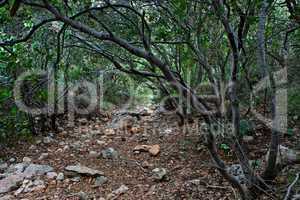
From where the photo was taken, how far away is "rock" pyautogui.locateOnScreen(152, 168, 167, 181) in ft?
13.0

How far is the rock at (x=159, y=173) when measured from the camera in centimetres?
395

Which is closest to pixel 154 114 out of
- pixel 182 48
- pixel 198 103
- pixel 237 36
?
pixel 182 48

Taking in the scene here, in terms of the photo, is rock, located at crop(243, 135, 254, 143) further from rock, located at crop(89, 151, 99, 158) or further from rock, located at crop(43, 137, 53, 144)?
rock, located at crop(43, 137, 53, 144)

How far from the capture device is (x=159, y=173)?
405 cm

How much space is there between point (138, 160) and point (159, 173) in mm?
642

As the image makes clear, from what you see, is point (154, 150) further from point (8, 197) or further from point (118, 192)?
point (8, 197)

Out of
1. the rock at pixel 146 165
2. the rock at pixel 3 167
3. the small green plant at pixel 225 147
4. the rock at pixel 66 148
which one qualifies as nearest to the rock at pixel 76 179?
the rock at pixel 146 165

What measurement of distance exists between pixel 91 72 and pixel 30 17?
315 cm

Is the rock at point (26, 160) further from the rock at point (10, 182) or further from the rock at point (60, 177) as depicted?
the rock at point (60, 177)

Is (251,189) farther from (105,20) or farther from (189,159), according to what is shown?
(105,20)

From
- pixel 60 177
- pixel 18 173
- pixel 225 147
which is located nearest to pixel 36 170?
pixel 18 173

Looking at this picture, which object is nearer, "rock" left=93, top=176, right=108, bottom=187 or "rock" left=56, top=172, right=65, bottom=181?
"rock" left=93, top=176, right=108, bottom=187

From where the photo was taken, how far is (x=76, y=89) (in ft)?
23.8

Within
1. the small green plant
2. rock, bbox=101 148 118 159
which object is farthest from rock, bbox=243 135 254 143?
rock, bbox=101 148 118 159
